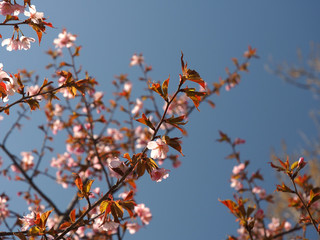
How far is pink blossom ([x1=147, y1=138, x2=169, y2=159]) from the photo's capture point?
970 mm

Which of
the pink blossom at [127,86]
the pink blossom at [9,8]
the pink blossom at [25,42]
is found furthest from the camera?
the pink blossom at [127,86]

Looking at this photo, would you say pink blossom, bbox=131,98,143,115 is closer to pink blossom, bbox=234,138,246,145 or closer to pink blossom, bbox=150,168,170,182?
pink blossom, bbox=234,138,246,145

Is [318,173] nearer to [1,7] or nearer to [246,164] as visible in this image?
[246,164]

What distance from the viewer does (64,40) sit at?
2854mm

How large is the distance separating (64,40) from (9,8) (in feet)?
5.66

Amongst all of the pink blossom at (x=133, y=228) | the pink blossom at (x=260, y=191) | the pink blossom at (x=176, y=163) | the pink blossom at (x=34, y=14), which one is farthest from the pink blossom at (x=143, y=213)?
the pink blossom at (x=34, y=14)

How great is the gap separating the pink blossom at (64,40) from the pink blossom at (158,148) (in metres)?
2.24

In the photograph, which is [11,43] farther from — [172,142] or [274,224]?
[274,224]

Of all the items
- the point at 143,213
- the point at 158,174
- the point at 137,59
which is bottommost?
the point at 158,174

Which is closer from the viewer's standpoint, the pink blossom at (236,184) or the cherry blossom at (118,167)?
the cherry blossom at (118,167)

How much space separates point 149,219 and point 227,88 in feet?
7.93

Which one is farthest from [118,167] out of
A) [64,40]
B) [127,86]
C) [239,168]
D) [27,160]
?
[27,160]

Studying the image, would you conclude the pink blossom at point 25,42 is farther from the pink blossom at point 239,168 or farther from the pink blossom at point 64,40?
the pink blossom at point 239,168

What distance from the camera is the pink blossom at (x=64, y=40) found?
9.29ft
